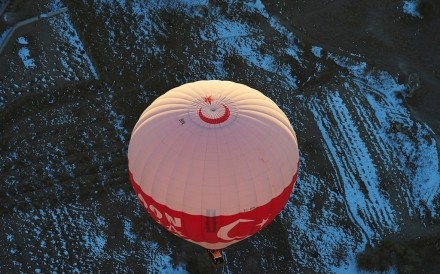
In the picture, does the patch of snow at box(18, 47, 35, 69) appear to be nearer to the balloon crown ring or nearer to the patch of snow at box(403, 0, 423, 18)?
the balloon crown ring

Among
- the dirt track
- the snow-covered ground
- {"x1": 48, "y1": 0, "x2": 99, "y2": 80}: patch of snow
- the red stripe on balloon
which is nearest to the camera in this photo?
the red stripe on balloon

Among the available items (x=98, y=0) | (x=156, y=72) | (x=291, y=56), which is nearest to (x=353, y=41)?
(x=291, y=56)

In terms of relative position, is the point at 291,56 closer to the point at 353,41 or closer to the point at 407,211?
the point at 353,41

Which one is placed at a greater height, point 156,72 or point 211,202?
point 156,72

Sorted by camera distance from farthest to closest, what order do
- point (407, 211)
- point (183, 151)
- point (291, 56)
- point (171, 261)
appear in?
1. point (291, 56)
2. point (407, 211)
3. point (171, 261)
4. point (183, 151)

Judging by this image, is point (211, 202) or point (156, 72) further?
point (156, 72)

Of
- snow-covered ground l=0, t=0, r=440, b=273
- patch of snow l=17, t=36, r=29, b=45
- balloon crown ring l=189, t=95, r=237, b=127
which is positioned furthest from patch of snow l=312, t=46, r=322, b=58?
patch of snow l=17, t=36, r=29, b=45

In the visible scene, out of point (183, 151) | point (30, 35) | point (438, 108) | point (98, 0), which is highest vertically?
point (98, 0)

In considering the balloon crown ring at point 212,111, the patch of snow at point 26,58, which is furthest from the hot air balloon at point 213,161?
the patch of snow at point 26,58

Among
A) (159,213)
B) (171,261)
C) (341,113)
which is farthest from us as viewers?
(341,113)
